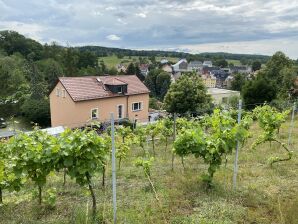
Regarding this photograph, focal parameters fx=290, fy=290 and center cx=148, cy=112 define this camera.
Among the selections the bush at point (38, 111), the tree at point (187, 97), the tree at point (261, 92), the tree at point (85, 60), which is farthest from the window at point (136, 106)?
the tree at point (85, 60)

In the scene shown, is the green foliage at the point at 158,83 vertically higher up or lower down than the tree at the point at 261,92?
lower down

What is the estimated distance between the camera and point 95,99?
25.5 meters

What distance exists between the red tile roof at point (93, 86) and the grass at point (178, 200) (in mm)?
18158

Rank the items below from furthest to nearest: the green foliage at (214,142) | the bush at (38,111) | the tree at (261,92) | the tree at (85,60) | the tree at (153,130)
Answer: the tree at (85,60), the bush at (38,111), the tree at (261,92), the tree at (153,130), the green foliage at (214,142)

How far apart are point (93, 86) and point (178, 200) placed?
2202 centimetres

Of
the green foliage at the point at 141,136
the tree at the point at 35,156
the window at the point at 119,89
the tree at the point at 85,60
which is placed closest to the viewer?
the tree at the point at 35,156

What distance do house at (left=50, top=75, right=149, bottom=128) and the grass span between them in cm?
1740

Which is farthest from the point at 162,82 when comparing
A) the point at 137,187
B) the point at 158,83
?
the point at 137,187

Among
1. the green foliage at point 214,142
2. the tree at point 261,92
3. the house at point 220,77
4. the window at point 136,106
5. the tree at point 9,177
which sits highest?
the green foliage at point 214,142

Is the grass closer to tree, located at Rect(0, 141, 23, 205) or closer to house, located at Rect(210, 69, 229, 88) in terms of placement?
tree, located at Rect(0, 141, 23, 205)

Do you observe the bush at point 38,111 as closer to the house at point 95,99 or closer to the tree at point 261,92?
the house at point 95,99

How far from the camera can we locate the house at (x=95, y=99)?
24.8m

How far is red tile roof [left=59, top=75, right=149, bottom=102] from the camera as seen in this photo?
2475cm

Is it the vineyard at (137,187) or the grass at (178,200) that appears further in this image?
the grass at (178,200)
